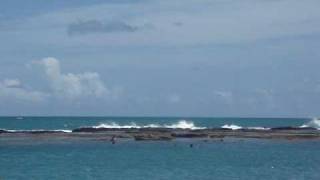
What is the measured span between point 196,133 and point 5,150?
4054 centimetres

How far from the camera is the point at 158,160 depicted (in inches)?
2778

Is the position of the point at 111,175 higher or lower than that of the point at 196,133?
lower

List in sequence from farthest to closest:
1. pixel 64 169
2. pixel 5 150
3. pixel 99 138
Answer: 1. pixel 99 138
2. pixel 5 150
3. pixel 64 169

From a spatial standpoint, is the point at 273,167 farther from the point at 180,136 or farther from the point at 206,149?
the point at 180,136

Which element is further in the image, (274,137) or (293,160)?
(274,137)

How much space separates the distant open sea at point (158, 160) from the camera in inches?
2293

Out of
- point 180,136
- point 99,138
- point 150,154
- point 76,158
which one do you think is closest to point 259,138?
point 180,136

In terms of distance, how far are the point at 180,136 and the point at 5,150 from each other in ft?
116

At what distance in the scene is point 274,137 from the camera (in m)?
109

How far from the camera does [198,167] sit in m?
64.1

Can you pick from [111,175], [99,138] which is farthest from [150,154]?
[99,138]

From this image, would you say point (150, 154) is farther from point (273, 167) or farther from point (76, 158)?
point (273, 167)

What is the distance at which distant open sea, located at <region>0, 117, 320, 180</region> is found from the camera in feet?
191

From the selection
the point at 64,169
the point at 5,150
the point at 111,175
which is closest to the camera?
the point at 111,175
